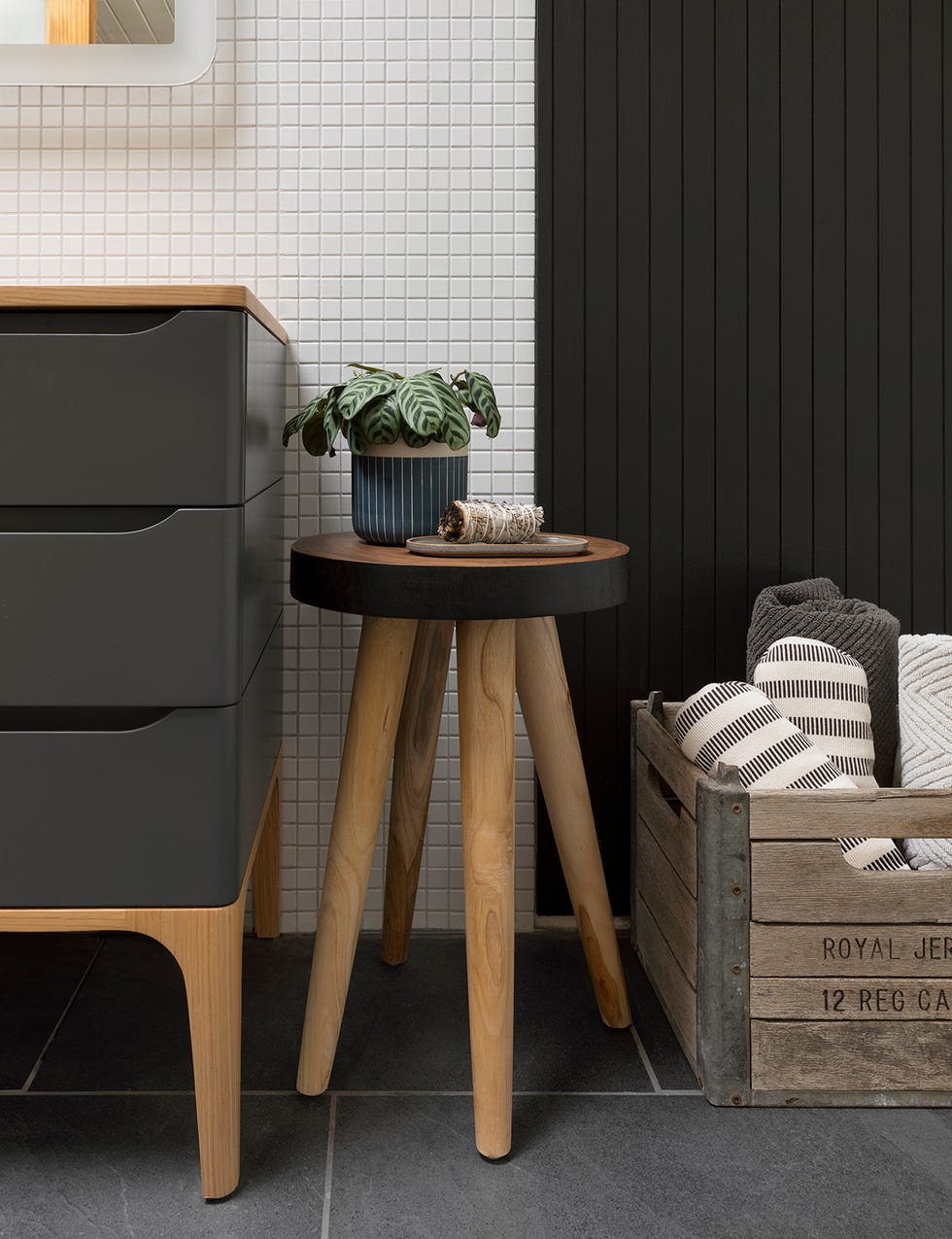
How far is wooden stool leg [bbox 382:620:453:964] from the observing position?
1.31 metres

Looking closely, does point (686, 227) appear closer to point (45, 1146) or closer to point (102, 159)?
point (102, 159)

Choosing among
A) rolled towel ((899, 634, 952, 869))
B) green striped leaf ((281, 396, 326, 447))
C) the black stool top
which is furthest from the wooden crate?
green striped leaf ((281, 396, 326, 447))

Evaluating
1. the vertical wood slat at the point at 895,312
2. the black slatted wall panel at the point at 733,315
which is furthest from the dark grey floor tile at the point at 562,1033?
the vertical wood slat at the point at 895,312

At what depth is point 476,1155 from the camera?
107 cm

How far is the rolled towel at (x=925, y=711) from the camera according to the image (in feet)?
4.13

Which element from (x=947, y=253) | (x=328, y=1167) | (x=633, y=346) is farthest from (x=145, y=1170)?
(x=947, y=253)

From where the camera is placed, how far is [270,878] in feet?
4.96

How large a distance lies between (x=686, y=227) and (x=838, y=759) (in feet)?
2.42

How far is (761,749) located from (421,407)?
53cm

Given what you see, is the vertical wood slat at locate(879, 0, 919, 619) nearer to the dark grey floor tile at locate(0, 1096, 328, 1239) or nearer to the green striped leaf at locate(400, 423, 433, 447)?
the green striped leaf at locate(400, 423, 433, 447)

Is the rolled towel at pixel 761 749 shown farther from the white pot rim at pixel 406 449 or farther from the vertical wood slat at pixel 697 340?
the white pot rim at pixel 406 449

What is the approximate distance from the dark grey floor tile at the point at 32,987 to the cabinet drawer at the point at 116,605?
512mm

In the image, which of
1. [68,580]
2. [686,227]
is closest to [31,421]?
[68,580]

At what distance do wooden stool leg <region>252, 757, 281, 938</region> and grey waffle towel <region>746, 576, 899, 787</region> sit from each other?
0.67m
